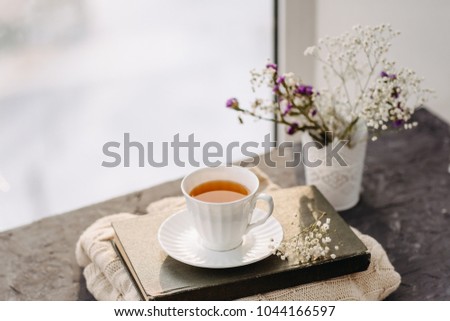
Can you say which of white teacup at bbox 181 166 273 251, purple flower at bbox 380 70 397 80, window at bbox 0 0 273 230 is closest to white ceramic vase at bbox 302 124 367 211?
purple flower at bbox 380 70 397 80

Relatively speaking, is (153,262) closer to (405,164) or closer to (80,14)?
(405,164)

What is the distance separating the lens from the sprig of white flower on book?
1.02 meters

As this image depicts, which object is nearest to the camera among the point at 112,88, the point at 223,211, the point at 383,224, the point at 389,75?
the point at 223,211

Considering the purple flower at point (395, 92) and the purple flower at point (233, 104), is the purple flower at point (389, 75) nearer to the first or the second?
the purple flower at point (395, 92)

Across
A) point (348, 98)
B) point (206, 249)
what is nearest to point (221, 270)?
point (206, 249)

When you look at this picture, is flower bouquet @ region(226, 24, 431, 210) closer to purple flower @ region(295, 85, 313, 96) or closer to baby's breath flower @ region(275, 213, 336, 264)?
purple flower @ region(295, 85, 313, 96)

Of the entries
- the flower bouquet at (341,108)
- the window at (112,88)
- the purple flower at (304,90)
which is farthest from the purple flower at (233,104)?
the window at (112,88)

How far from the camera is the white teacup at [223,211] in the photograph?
39.0 inches

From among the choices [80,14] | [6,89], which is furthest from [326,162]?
[6,89]

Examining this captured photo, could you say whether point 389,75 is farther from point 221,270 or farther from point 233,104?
point 221,270

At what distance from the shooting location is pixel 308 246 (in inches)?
40.9

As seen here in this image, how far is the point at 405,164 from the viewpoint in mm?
1437

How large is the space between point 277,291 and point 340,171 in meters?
0.32
